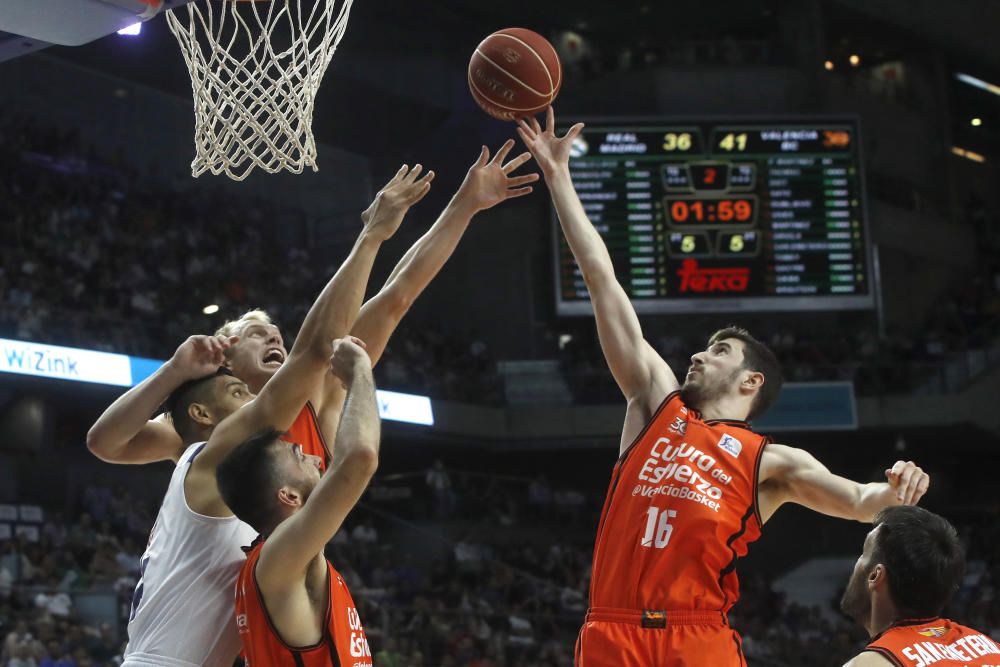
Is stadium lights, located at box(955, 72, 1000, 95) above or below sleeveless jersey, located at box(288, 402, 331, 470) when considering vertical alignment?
above

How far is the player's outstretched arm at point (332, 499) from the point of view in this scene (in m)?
3.09

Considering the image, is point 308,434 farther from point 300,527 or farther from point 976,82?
point 976,82

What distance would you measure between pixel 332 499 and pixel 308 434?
97 centimetres

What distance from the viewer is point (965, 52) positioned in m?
22.2

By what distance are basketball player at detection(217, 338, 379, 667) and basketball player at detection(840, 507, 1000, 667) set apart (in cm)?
120

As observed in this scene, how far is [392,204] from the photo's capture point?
421 centimetres

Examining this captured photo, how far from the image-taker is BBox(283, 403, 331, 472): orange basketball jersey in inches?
157

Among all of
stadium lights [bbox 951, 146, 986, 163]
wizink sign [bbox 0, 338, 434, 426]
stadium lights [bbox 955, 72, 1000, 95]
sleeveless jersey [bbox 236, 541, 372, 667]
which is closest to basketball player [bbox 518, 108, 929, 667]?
sleeveless jersey [bbox 236, 541, 372, 667]

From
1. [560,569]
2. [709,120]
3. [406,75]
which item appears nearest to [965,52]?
[709,120]

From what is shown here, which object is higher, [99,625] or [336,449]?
[336,449]

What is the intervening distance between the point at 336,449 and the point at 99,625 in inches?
344

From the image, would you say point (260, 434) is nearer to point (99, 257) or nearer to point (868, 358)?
point (99, 257)

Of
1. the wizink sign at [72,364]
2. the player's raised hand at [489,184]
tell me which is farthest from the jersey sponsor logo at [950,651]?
the wizink sign at [72,364]

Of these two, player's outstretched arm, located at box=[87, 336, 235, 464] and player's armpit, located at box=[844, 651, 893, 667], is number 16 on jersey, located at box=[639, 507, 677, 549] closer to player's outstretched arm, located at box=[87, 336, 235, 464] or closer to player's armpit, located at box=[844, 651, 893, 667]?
player's armpit, located at box=[844, 651, 893, 667]
